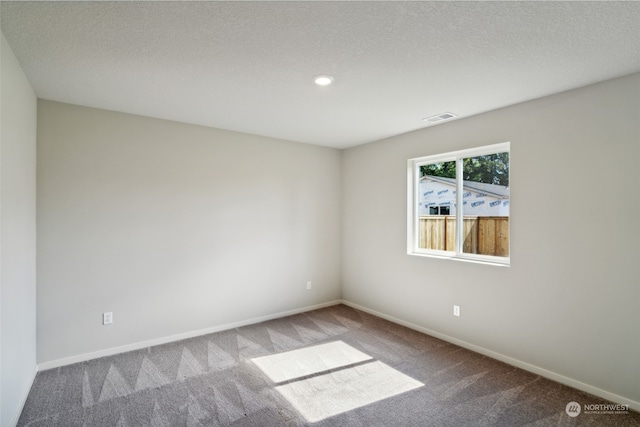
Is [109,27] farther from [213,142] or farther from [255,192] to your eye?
[255,192]

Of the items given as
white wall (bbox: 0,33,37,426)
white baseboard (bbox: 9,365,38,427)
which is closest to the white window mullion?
white wall (bbox: 0,33,37,426)

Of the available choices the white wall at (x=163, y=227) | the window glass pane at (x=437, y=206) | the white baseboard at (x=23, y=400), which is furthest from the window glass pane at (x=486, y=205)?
the white baseboard at (x=23, y=400)

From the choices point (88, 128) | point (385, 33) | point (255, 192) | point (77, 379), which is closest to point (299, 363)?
point (77, 379)

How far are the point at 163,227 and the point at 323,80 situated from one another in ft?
7.74

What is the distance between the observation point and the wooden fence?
3296mm

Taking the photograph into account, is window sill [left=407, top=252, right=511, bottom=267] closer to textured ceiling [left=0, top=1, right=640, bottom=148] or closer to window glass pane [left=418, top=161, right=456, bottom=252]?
window glass pane [left=418, top=161, right=456, bottom=252]

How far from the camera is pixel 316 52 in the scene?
211cm

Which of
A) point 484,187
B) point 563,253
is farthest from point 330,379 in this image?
point 484,187

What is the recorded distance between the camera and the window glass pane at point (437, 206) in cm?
381

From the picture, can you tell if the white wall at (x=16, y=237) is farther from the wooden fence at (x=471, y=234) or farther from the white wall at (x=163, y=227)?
the wooden fence at (x=471, y=234)

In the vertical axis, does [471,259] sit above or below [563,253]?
below

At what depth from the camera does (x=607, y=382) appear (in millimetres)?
2523

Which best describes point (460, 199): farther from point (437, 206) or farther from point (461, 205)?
point (437, 206)

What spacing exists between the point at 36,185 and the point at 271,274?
8.61 ft
